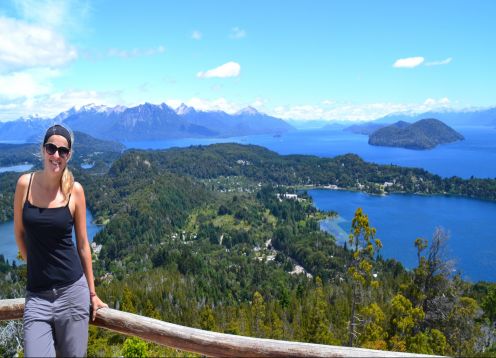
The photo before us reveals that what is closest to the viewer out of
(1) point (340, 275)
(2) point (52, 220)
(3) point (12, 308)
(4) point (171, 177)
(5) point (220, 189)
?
(2) point (52, 220)

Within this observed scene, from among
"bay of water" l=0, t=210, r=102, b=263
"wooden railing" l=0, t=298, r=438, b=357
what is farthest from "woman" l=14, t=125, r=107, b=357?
"bay of water" l=0, t=210, r=102, b=263

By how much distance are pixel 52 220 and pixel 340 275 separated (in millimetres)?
79255

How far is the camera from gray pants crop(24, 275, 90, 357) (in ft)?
12.8

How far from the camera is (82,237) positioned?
4328mm

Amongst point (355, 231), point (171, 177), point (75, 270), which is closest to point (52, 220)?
point (75, 270)

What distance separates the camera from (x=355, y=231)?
46.7ft

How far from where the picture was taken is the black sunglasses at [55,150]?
13.7 feet

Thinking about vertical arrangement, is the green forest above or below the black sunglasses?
below

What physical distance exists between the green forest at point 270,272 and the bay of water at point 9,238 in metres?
5.05

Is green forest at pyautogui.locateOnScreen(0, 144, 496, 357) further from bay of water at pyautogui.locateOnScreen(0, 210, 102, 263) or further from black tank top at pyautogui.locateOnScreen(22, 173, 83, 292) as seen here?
bay of water at pyautogui.locateOnScreen(0, 210, 102, 263)

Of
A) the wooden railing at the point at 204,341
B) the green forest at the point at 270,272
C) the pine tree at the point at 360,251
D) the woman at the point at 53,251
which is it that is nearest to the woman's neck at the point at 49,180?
the woman at the point at 53,251

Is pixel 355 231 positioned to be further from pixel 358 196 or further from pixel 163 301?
pixel 358 196

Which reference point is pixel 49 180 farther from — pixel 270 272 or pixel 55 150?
pixel 270 272

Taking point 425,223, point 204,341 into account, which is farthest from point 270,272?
point 204,341
